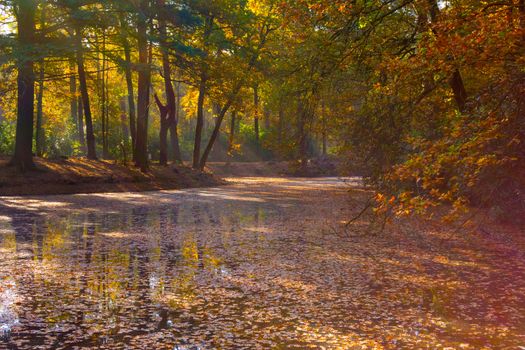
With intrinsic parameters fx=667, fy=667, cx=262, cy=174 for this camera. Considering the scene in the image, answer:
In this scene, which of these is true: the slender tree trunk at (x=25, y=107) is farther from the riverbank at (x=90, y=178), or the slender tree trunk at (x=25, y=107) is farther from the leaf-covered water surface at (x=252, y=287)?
the leaf-covered water surface at (x=252, y=287)

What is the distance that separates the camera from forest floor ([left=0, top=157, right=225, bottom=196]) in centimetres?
2344

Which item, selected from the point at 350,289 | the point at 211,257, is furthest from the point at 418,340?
the point at 211,257

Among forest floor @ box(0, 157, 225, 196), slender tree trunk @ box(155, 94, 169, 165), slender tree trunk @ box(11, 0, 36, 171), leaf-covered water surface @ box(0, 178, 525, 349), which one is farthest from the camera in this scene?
slender tree trunk @ box(155, 94, 169, 165)

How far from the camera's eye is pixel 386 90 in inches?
391

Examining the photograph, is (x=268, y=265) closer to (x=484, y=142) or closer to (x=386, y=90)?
(x=386, y=90)

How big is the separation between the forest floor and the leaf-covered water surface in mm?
8981

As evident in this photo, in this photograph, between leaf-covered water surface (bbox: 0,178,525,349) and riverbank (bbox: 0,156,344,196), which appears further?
riverbank (bbox: 0,156,344,196)

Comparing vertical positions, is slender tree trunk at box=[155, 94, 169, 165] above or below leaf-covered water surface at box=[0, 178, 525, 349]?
above

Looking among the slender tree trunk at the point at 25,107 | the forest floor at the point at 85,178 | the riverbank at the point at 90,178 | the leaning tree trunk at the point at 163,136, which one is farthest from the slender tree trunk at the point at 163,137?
the slender tree trunk at the point at 25,107

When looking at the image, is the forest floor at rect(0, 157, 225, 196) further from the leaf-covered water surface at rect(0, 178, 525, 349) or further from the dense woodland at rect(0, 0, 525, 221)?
the leaf-covered water surface at rect(0, 178, 525, 349)

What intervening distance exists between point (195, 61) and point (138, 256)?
2040 cm

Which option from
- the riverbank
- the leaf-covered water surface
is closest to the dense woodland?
the riverbank

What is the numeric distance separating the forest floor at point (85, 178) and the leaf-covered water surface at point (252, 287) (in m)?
8.98

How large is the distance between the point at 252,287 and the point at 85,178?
18997 millimetres
